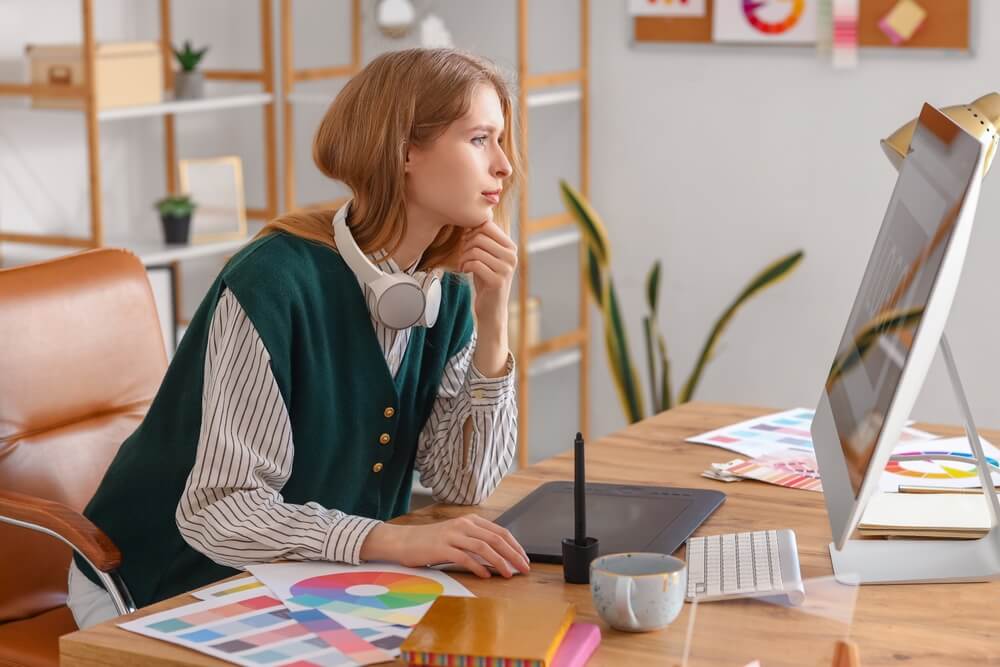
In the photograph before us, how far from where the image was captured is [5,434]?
204 cm

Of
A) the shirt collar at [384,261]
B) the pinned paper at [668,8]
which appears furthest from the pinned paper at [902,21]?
the shirt collar at [384,261]

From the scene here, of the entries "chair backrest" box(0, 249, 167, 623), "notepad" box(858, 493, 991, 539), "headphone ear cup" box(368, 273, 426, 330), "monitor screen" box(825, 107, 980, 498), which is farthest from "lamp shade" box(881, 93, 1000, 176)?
"chair backrest" box(0, 249, 167, 623)

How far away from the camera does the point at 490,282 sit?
5.95ft

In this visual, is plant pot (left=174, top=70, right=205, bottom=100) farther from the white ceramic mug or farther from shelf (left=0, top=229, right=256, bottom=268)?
the white ceramic mug

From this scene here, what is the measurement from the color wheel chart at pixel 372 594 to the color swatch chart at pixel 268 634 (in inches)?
1.1

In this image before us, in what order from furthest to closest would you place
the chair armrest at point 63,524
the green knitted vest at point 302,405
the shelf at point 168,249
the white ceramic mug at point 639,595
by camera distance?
1. the shelf at point 168,249
2. the chair armrest at point 63,524
3. the green knitted vest at point 302,405
4. the white ceramic mug at point 639,595

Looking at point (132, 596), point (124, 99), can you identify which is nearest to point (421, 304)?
point (132, 596)

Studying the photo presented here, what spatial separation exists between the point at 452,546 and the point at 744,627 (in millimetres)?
325

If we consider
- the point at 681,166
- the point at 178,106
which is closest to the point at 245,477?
the point at 178,106

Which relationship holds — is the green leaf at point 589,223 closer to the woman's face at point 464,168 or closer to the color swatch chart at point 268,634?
the woman's face at point 464,168

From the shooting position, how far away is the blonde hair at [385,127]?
173 cm

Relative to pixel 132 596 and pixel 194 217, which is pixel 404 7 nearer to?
pixel 194 217

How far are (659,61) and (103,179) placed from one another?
1.60 metres

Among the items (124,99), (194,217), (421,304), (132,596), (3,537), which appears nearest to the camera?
(421,304)
